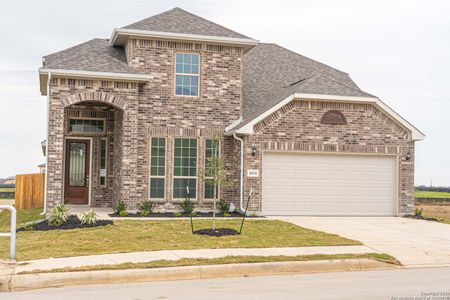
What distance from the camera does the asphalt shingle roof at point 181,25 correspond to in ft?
72.2

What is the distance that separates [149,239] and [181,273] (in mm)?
3713

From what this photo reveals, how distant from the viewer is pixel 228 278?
10.9 meters

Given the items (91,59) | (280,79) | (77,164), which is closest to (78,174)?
(77,164)

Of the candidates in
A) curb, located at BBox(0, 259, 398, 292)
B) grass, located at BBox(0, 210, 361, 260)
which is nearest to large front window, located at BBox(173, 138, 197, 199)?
grass, located at BBox(0, 210, 361, 260)

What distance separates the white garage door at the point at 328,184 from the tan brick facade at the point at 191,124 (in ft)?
1.21

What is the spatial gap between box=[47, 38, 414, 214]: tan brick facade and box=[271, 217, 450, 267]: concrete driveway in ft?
8.21

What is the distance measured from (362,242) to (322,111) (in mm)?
8015

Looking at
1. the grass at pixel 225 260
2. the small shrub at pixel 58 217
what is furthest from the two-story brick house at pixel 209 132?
the grass at pixel 225 260

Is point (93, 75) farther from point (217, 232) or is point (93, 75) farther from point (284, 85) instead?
point (284, 85)

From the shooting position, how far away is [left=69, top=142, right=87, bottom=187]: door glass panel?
76.3 feet

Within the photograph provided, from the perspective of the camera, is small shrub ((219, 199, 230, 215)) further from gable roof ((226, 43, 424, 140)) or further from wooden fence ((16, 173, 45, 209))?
wooden fence ((16, 173, 45, 209))

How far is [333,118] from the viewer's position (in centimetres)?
2186

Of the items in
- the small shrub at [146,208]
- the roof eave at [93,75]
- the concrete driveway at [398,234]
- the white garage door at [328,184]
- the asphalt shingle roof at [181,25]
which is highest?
the asphalt shingle roof at [181,25]

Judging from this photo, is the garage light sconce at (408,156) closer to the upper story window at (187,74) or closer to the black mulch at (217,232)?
the upper story window at (187,74)
